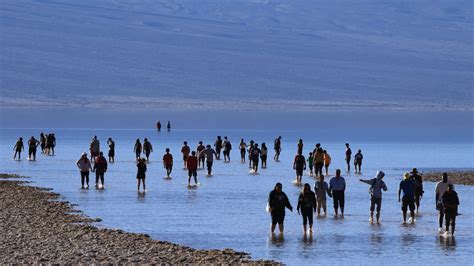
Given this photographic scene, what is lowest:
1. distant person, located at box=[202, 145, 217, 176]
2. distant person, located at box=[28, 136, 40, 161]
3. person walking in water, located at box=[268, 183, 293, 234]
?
person walking in water, located at box=[268, 183, 293, 234]

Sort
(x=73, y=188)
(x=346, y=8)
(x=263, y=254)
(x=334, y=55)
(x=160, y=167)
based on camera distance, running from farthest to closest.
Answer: (x=346, y=8) → (x=334, y=55) → (x=160, y=167) → (x=73, y=188) → (x=263, y=254)

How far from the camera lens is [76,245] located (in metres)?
20.2

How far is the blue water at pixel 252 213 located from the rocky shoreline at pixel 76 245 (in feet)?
2.78

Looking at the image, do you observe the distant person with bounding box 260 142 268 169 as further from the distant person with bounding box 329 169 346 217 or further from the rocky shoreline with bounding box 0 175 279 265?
the rocky shoreline with bounding box 0 175 279 265

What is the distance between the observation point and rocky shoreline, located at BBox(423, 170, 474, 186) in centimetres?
3749

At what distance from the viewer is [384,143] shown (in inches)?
2931

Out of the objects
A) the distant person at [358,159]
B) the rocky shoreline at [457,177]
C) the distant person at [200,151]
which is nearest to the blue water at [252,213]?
the distant person at [358,159]

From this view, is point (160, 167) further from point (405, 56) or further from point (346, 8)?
point (346, 8)

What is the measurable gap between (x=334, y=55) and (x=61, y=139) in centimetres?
8544

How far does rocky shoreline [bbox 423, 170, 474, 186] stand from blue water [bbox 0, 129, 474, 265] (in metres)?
0.96

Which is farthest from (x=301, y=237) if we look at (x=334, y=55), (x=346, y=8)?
(x=346, y=8)

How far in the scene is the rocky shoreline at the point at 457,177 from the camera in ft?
123

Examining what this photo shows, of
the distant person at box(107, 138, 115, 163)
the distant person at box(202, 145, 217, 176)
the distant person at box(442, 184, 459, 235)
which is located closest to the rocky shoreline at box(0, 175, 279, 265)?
the distant person at box(442, 184, 459, 235)

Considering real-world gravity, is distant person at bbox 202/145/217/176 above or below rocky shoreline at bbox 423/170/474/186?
above
